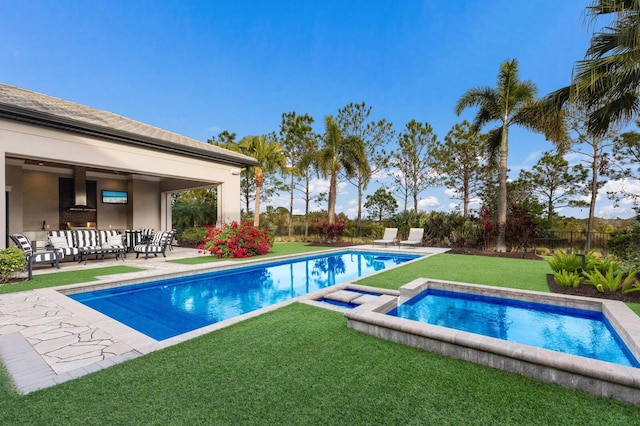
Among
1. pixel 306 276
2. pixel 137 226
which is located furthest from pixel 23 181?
pixel 306 276

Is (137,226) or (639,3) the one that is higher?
(639,3)

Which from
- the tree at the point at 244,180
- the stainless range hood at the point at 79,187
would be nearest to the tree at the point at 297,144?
the tree at the point at 244,180

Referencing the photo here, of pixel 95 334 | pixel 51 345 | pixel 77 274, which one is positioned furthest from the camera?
pixel 77 274

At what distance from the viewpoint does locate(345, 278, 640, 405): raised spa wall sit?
2.48 m

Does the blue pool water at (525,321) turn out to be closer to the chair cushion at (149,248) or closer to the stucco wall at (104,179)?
the chair cushion at (149,248)

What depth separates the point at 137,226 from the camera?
49.5ft

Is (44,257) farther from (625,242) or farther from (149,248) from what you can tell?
(625,242)

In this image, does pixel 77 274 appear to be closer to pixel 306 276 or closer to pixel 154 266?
pixel 154 266

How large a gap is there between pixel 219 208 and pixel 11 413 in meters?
11.3

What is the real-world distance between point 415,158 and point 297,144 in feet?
30.8

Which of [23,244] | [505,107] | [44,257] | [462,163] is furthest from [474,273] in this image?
[462,163]

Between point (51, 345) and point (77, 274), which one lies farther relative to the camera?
point (77, 274)

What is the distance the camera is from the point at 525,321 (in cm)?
495

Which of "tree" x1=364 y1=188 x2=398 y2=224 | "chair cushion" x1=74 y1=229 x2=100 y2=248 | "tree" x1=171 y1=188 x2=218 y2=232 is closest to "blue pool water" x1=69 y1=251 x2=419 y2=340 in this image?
"chair cushion" x1=74 y1=229 x2=100 y2=248
